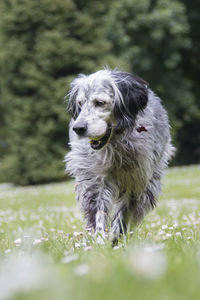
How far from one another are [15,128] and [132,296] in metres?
19.4

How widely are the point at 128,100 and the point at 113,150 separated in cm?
51

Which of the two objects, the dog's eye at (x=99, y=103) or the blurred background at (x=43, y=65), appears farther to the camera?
the blurred background at (x=43, y=65)

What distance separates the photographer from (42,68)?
66.6ft

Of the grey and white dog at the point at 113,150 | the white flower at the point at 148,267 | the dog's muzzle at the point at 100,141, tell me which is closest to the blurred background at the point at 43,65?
the grey and white dog at the point at 113,150

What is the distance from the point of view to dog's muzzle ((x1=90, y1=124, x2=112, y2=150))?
4324 millimetres

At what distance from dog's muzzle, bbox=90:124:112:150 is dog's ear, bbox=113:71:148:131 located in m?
0.15

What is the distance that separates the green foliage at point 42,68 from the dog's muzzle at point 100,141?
1519 cm

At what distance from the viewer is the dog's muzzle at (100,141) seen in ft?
14.2


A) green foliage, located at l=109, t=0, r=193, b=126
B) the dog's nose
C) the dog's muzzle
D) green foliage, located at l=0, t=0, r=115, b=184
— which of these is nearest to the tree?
green foliage, located at l=109, t=0, r=193, b=126

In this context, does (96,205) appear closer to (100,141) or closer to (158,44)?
(100,141)

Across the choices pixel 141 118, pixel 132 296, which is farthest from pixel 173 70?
pixel 132 296

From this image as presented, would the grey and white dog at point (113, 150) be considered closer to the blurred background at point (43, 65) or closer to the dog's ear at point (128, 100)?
the dog's ear at point (128, 100)

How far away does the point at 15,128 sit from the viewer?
66.8 feet

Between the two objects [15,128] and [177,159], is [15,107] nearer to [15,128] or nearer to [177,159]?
[15,128]
